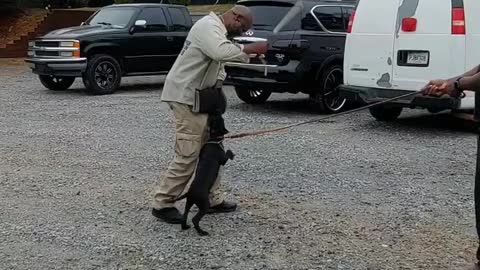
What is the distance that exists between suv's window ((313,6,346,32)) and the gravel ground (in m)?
1.76

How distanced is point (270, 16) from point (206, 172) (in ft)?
22.1

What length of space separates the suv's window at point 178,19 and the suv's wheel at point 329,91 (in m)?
5.30

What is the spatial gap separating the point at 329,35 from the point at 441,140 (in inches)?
124

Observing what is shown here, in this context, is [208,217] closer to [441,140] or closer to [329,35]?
[441,140]

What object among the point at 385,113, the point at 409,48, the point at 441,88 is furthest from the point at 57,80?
the point at 441,88

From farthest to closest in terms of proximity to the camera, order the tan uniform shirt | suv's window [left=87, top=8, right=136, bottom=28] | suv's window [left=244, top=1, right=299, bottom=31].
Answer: suv's window [left=87, top=8, right=136, bottom=28]
suv's window [left=244, top=1, right=299, bottom=31]
the tan uniform shirt

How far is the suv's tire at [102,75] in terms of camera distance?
1496 centimetres

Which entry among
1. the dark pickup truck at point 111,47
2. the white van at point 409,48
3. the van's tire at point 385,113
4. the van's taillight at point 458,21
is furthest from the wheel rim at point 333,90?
the dark pickup truck at point 111,47

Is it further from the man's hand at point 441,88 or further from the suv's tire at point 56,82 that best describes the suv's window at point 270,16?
the man's hand at point 441,88

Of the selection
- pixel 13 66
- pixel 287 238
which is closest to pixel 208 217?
pixel 287 238

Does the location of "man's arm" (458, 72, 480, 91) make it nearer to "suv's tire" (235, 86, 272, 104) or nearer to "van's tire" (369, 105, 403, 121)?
"van's tire" (369, 105, 403, 121)

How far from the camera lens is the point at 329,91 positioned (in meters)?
12.1

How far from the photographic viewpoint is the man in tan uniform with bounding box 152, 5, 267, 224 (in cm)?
584

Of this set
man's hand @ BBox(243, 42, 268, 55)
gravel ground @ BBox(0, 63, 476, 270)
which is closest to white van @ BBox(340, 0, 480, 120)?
gravel ground @ BBox(0, 63, 476, 270)
